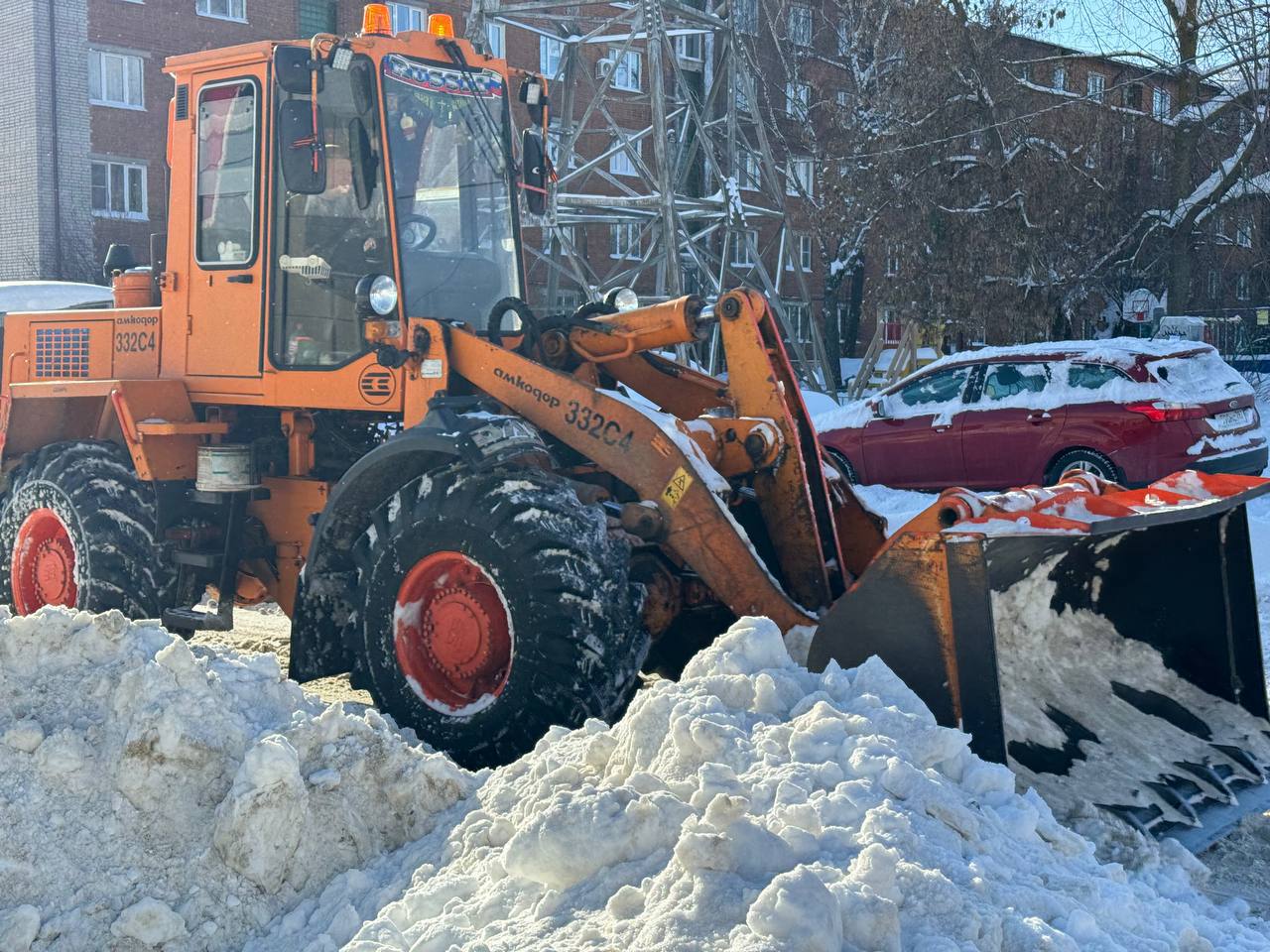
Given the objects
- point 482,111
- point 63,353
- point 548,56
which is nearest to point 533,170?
point 482,111

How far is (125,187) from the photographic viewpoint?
27.4 m

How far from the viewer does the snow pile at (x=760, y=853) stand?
121 inches

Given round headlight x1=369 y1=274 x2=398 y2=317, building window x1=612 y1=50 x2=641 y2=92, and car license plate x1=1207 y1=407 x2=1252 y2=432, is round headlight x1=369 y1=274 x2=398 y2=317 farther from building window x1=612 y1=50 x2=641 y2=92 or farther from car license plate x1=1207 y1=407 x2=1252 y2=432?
building window x1=612 y1=50 x2=641 y2=92

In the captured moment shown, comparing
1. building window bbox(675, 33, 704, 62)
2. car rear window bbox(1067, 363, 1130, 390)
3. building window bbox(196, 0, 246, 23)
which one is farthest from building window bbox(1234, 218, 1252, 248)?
building window bbox(196, 0, 246, 23)

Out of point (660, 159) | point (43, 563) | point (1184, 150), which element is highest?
point (1184, 150)

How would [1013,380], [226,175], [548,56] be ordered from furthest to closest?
[548,56] → [1013,380] → [226,175]

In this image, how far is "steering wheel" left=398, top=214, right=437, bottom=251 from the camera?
6.30 m

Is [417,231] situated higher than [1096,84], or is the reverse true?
[1096,84]

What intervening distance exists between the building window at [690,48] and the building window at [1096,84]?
869 cm

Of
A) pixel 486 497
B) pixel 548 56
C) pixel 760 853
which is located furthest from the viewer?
pixel 548 56

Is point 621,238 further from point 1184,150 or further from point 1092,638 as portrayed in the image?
point 1092,638

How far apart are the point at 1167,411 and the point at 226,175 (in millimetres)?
8463

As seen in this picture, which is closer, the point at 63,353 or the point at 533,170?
the point at 533,170

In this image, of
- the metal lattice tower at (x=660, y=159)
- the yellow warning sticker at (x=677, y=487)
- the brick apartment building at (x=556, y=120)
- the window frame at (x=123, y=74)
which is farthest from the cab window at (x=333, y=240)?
the window frame at (x=123, y=74)
